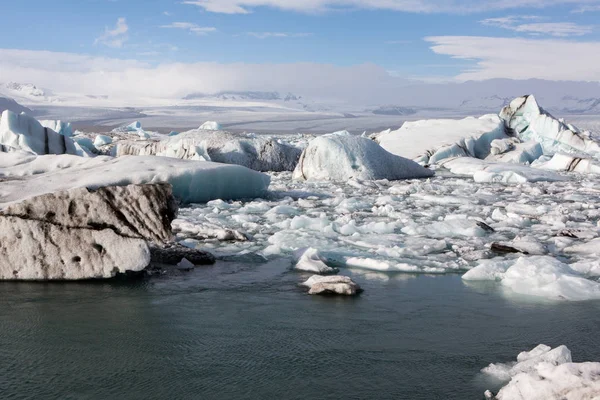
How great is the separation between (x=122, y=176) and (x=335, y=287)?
254cm

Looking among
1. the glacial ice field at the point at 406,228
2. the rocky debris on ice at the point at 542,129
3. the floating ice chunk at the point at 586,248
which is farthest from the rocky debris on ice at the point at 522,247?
the rocky debris on ice at the point at 542,129

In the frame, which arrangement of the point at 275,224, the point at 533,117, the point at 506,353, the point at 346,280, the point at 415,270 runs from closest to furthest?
the point at 506,353, the point at 346,280, the point at 415,270, the point at 275,224, the point at 533,117

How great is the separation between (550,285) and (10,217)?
13.3 ft

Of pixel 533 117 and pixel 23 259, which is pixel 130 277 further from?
pixel 533 117

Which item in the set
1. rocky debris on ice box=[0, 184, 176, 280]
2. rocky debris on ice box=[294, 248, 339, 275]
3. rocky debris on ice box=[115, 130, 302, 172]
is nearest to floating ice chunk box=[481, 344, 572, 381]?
rocky debris on ice box=[294, 248, 339, 275]

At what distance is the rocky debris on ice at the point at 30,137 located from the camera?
12.0 metres

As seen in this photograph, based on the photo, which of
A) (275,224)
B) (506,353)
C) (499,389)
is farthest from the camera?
(275,224)

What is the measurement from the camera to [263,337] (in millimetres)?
3650

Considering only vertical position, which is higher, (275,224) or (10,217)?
(10,217)

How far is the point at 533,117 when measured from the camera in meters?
19.8

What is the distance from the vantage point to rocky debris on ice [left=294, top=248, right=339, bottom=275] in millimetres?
5242

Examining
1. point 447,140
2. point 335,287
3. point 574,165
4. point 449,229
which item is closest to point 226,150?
point 447,140

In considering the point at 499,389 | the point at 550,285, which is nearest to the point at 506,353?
the point at 499,389

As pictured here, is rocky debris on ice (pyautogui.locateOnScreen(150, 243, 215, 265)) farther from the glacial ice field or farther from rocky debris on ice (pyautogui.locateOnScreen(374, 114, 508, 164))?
rocky debris on ice (pyautogui.locateOnScreen(374, 114, 508, 164))
